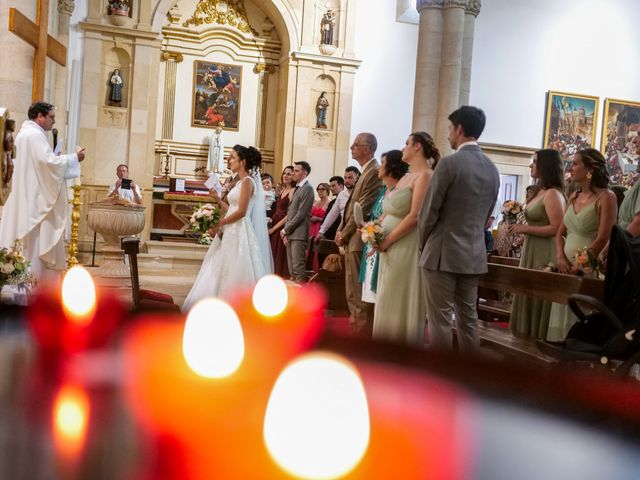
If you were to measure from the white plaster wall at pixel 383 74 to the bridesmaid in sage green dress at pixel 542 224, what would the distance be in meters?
12.4

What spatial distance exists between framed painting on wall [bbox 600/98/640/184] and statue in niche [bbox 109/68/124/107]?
1283 centimetres

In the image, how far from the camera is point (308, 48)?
17.3 m

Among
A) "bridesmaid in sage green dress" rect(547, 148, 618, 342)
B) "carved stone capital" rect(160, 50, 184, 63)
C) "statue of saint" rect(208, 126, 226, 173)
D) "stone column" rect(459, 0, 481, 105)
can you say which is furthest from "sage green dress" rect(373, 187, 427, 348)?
"carved stone capital" rect(160, 50, 184, 63)

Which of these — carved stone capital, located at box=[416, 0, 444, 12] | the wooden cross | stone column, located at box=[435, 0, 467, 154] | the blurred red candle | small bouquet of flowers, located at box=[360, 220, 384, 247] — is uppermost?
carved stone capital, located at box=[416, 0, 444, 12]

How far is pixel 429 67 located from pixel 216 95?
568cm

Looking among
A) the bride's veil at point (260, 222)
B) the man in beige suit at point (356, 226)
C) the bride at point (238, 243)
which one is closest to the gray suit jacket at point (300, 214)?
the bride's veil at point (260, 222)

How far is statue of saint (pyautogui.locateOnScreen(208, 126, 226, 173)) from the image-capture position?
17469 mm

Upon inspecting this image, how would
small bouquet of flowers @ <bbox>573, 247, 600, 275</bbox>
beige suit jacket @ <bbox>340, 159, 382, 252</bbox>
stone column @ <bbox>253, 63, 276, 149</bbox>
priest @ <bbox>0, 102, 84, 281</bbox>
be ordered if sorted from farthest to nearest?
stone column @ <bbox>253, 63, 276, 149</bbox> < priest @ <bbox>0, 102, 84, 281</bbox> < beige suit jacket @ <bbox>340, 159, 382, 252</bbox> < small bouquet of flowers @ <bbox>573, 247, 600, 275</bbox>

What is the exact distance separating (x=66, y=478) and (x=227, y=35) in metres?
18.5

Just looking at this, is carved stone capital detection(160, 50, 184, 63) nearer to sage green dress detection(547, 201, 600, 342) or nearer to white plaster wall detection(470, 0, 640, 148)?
white plaster wall detection(470, 0, 640, 148)

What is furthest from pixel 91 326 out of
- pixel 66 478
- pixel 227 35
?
pixel 227 35

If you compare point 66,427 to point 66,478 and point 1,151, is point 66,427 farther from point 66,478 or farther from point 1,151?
point 1,151

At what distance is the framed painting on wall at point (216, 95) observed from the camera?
18.0 m

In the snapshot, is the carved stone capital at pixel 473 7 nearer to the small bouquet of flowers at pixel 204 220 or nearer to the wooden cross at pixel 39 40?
the small bouquet of flowers at pixel 204 220
